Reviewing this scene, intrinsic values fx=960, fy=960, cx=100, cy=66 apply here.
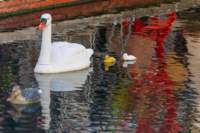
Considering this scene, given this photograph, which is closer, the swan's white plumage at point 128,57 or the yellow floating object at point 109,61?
the yellow floating object at point 109,61

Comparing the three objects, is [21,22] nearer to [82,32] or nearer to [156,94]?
[82,32]

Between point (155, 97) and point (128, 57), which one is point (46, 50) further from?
point (155, 97)

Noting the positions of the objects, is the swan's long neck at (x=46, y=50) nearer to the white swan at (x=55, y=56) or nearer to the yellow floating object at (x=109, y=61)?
the white swan at (x=55, y=56)

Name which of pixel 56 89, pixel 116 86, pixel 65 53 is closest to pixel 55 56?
pixel 65 53

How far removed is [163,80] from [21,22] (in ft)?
24.8

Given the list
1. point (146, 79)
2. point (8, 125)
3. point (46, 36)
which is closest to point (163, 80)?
point (146, 79)

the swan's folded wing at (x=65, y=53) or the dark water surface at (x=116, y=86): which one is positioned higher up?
the swan's folded wing at (x=65, y=53)

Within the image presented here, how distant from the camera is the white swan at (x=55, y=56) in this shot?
1830cm

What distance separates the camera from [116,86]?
57.5ft

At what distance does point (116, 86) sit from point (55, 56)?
159 cm

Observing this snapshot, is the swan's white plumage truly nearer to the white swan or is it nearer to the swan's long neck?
the white swan

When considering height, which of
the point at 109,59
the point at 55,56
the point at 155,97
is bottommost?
the point at 155,97

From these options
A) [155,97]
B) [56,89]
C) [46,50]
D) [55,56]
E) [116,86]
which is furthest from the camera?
[55,56]

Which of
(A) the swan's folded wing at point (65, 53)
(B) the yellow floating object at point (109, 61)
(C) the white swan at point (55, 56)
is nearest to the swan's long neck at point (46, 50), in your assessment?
(C) the white swan at point (55, 56)
